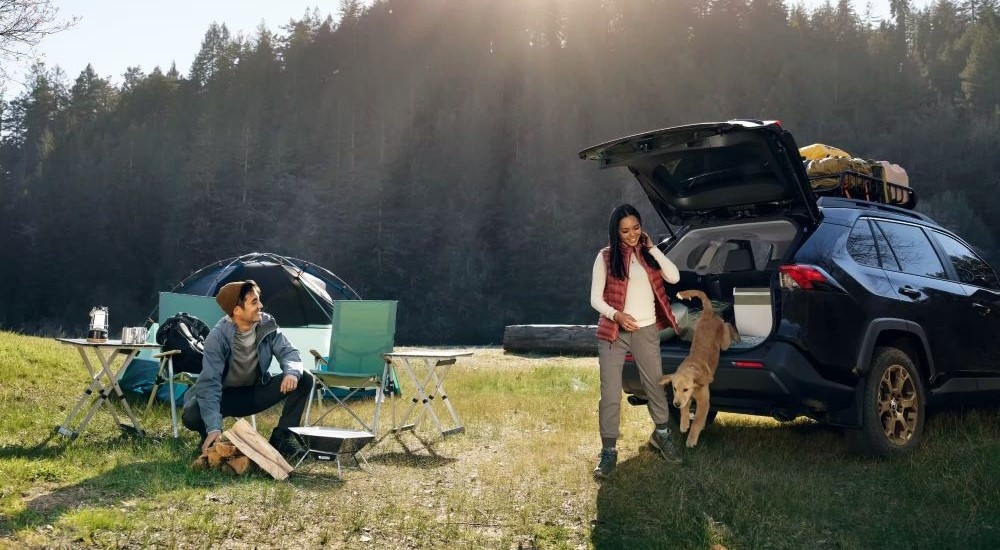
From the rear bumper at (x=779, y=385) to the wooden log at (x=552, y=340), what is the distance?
9.75 meters

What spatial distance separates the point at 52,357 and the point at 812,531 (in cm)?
932

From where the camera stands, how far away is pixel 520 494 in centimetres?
443

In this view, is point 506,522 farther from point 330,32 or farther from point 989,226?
point 330,32

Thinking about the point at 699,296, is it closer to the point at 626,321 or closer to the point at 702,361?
the point at 702,361

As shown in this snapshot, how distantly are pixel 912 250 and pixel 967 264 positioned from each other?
80cm

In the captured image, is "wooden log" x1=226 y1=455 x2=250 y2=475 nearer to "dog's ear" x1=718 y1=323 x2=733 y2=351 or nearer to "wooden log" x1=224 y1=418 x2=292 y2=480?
"wooden log" x1=224 y1=418 x2=292 y2=480

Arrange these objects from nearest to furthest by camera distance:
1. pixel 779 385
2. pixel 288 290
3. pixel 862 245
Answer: pixel 779 385, pixel 862 245, pixel 288 290

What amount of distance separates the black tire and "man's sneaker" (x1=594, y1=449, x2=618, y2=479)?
1.43 meters

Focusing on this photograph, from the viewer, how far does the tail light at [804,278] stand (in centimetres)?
455

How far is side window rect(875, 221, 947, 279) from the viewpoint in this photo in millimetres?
5289

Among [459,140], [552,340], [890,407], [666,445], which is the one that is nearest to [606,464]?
[666,445]

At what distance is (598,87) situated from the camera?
47.9 metres

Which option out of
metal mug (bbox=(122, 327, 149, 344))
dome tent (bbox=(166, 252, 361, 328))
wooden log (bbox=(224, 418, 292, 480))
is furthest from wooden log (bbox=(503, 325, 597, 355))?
wooden log (bbox=(224, 418, 292, 480))

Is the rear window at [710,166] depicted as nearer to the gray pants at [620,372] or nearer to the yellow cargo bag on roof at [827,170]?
the yellow cargo bag on roof at [827,170]
